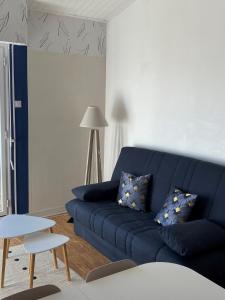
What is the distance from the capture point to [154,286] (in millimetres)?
1403

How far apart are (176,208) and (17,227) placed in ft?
4.12

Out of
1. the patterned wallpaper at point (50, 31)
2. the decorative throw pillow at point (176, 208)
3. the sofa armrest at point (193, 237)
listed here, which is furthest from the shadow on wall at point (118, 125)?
the sofa armrest at point (193, 237)

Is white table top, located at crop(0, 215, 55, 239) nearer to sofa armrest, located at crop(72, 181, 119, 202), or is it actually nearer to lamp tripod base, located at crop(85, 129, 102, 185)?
sofa armrest, located at crop(72, 181, 119, 202)

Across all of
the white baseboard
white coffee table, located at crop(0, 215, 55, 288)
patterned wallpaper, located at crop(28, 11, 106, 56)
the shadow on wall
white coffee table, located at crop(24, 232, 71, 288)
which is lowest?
the white baseboard

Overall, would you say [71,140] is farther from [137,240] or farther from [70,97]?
[137,240]

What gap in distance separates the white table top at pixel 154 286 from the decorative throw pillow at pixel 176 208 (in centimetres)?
109

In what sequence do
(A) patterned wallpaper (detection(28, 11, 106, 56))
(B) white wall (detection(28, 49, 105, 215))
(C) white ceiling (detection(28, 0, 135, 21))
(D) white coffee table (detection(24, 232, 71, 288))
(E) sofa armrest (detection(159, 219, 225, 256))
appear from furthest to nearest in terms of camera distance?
(B) white wall (detection(28, 49, 105, 215)) → (A) patterned wallpaper (detection(28, 11, 106, 56)) → (C) white ceiling (detection(28, 0, 135, 21)) → (D) white coffee table (detection(24, 232, 71, 288)) → (E) sofa armrest (detection(159, 219, 225, 256))

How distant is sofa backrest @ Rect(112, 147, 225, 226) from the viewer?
8.66 ft

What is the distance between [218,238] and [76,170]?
7.84 feet

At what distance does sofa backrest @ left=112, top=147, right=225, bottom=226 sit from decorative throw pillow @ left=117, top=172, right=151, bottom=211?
0.08 metres

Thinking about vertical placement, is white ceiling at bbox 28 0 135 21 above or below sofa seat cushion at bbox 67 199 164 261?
above

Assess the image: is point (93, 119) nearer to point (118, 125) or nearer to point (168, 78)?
point (118, 125)

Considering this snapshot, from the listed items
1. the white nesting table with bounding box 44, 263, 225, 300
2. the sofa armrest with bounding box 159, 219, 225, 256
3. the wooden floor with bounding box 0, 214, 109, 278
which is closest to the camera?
the white nesting table with bounding box 44, 263, 225, 300

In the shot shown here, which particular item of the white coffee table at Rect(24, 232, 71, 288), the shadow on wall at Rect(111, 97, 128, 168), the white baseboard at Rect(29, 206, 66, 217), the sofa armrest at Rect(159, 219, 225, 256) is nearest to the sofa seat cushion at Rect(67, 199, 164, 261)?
the sofa armrest at Rect(159, 219, 225, 256)
